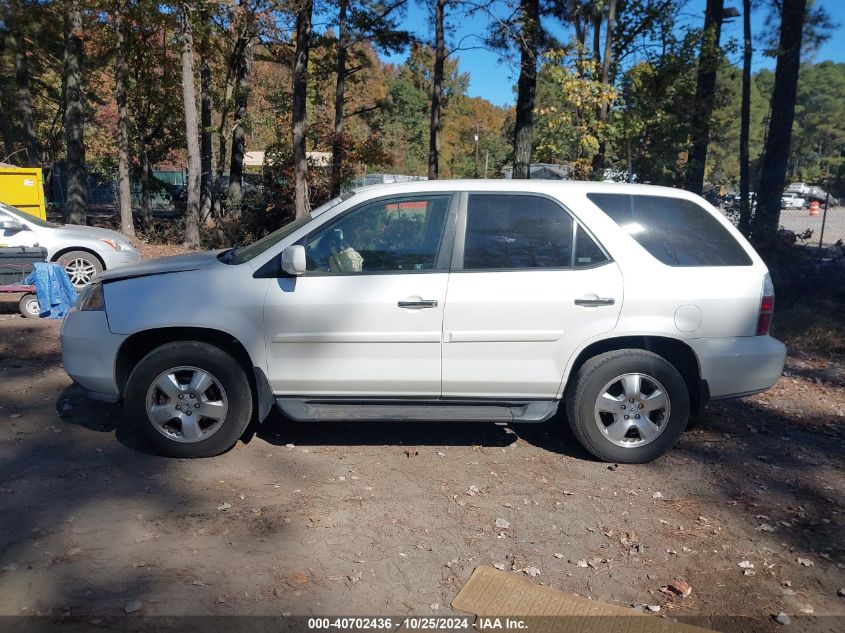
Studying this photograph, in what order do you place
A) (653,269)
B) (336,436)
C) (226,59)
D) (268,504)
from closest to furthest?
(268,504) → (653,269) → (336,436) → (226,59)

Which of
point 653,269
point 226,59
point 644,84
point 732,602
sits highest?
point 226,59

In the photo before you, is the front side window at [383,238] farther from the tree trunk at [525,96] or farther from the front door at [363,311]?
the tree trunk at [525,96]

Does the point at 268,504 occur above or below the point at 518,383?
below

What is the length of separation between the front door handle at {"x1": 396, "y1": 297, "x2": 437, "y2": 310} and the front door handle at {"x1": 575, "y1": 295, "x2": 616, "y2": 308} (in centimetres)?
94

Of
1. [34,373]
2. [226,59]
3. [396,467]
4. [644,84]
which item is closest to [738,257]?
[396,467]

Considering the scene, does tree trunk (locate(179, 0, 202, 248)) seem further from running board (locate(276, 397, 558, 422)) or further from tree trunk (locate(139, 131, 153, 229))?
running board (locate(276, 397, 558, 422))

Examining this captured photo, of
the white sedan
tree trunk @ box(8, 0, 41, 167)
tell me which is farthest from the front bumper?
tree trunk @ box(8, 0, 41, 167)

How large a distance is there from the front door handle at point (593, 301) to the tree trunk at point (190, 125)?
13.2m

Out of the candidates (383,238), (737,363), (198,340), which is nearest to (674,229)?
(737,363)

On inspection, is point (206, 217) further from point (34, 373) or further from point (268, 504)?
point (268, 504)

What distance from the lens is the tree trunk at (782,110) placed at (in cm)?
1249

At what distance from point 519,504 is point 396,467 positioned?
919mm

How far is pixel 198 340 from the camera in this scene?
470 cm

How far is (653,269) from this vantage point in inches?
180
